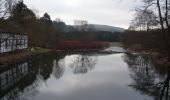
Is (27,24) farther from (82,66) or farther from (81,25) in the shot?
(81,25)

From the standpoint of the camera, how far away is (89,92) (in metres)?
17.4

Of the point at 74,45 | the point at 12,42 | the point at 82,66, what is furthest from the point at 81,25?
the point at 82,66

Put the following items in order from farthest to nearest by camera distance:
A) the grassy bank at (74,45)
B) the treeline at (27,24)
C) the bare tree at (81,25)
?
the bare tree at (81,25) → the grassy bank at (74,45) → the treeline at (27,24)

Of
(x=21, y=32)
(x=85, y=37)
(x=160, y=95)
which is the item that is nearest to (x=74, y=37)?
(x=85, y=37)

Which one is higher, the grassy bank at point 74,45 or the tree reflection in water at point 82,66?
the grassy bank at point 74,45

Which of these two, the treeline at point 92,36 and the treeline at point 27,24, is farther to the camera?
the treeline at point 92,36

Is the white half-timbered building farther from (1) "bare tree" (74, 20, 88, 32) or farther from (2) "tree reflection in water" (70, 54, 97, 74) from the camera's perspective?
(1) "bare tree" (74, 20, 88, 32)

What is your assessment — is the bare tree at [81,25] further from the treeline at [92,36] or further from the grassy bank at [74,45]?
the grassy bank at [74,45]

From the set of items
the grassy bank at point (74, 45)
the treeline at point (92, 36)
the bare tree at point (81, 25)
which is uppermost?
the bare tree at point (81, 25)

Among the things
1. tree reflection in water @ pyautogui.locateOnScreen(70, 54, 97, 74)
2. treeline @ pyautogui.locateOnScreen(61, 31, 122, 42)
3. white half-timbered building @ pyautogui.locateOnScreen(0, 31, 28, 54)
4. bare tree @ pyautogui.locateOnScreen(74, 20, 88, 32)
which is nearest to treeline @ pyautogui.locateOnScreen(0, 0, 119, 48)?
white half-timbered building @ pyautogui.locateOnScreen(0, 31, 28, 54)

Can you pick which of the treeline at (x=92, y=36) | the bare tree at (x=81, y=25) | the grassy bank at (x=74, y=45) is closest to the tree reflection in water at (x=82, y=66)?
the grassy bank at (x=74, y=45)

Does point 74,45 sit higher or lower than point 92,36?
lower

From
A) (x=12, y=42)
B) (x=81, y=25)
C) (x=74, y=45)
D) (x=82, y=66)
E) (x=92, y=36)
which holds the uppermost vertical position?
(x=81, y=25)

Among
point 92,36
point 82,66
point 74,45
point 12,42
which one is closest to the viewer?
point 82,66
